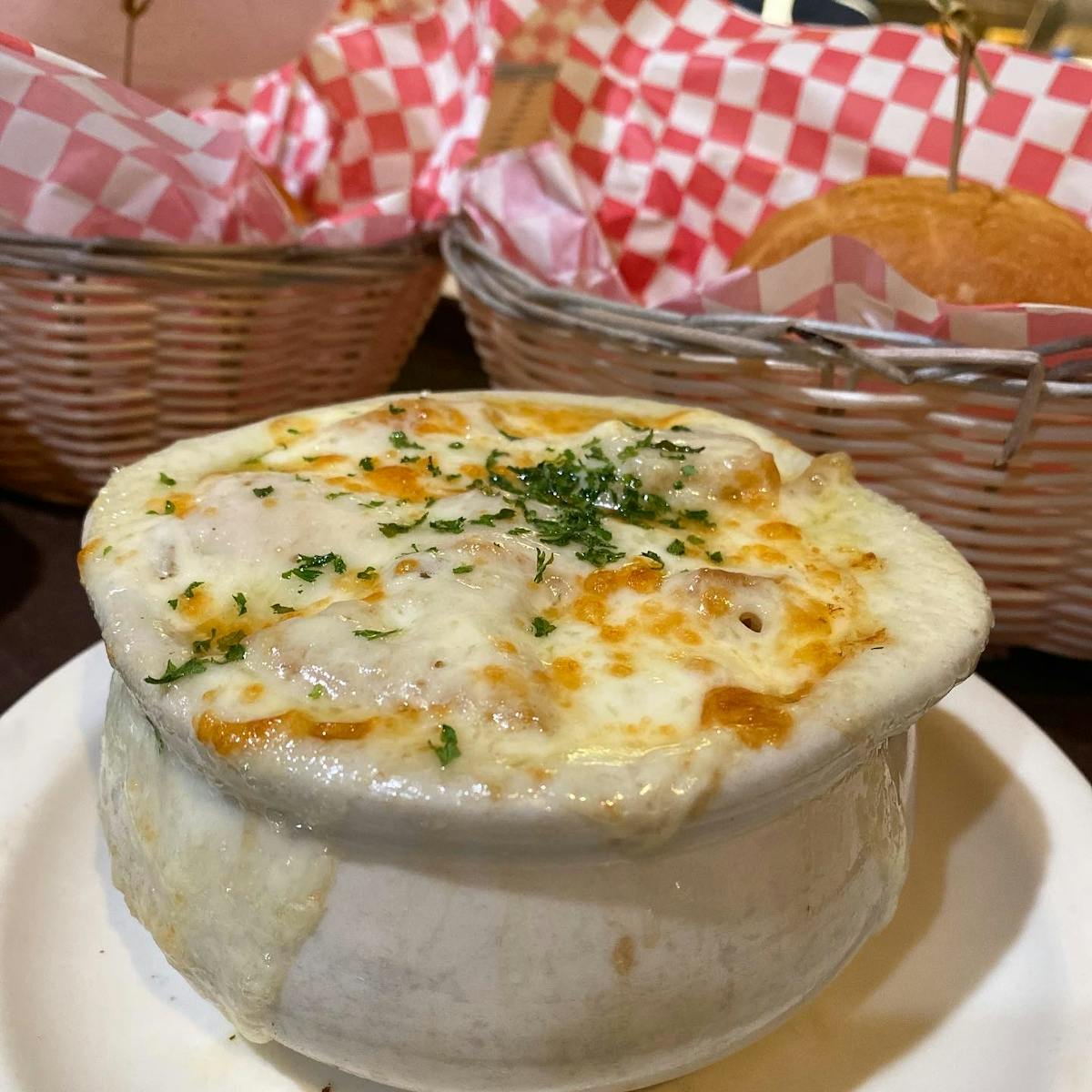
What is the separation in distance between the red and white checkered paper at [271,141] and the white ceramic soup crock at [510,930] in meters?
0.83

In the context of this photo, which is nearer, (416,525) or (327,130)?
(416,525)

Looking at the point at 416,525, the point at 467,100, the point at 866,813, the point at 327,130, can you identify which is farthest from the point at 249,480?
the point at 327,130

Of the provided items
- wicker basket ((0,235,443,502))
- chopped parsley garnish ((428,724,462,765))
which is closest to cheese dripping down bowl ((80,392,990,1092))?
chopped parsley garnish ((428,724,462,765))

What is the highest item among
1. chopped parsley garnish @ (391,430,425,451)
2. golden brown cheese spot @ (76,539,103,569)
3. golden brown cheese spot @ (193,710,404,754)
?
golden brown cheese spot @ (193,710,404,754)

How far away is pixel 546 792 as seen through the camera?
517mm

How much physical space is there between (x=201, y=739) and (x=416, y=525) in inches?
9.7

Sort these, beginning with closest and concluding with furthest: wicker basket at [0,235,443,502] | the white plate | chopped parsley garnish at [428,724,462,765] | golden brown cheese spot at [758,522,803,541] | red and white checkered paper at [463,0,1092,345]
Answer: chopped parsley garnish at [428,724,462,765] → the white plate → golden brown cheese spot at [758,522,803,541] → wicker basket at [0,235,443,502] → red and white checkered paper at [463,0,1092,345]

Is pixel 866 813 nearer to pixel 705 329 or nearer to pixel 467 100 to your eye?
pixel 705 329

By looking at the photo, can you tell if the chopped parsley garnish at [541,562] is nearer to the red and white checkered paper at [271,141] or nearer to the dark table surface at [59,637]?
the dark table surface at [59,637]

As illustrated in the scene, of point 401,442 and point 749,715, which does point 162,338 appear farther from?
point 749,715

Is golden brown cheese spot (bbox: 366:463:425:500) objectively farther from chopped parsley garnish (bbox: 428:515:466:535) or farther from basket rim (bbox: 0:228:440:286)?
basket rim (bbox: 0:228:440:286)

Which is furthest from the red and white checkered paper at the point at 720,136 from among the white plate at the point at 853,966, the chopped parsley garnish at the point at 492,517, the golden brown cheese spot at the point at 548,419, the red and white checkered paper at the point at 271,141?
the white plate at the point at 853,966

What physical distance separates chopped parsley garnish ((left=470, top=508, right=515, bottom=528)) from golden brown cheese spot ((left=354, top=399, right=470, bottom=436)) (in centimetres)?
16

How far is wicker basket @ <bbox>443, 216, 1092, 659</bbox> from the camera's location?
3.26ft
